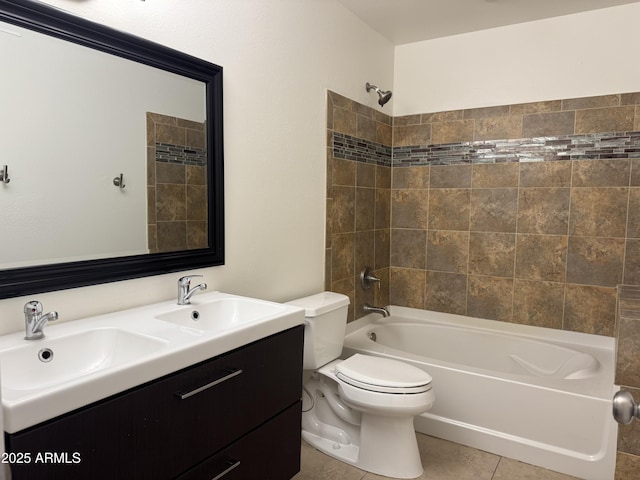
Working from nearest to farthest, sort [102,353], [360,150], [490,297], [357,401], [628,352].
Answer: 1. [628,352]
2. [102,353]
3. [357,401]
4. [360,150]
5. [490,297]

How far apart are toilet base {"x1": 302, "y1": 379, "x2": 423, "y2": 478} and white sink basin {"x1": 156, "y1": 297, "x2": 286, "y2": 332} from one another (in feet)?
2.57

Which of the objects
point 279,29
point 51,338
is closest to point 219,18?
point 279,29

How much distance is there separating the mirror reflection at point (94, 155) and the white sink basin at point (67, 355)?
0.27 meters

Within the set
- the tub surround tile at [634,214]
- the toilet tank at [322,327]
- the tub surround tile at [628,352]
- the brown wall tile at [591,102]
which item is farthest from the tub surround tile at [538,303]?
the tub surround tile at [628,352]

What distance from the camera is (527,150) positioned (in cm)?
302

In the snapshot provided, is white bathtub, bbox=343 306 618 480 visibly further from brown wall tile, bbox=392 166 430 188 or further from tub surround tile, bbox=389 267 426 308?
brown wall tile, bbox=392 166 430 188

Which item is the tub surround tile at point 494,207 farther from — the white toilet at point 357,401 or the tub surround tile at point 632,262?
the white toilet at point 357,401

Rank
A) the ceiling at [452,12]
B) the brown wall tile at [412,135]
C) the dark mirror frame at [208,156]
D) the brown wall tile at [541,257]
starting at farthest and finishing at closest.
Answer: the brown wall tile at [412,135]
the brown wall tile at [541,257]
the ceiling at [452,12]
the dark mirror frame at [208,156]

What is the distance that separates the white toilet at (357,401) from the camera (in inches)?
82.6

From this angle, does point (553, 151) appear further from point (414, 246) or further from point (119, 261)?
point (119, 261)

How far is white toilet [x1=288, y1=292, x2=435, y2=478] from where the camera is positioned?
210 centimetres

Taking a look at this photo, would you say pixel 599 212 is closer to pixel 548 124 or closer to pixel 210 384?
pixel 548 124

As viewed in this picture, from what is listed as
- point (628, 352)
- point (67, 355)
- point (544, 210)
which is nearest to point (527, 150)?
point (544, 210)

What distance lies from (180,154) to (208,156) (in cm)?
13
